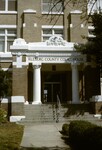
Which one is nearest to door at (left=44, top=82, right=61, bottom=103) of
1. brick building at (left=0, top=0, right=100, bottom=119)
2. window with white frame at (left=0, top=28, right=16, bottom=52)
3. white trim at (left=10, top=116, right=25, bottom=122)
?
brick building at (left=0, top=0, right=100, bottom=119)

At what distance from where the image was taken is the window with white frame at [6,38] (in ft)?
114

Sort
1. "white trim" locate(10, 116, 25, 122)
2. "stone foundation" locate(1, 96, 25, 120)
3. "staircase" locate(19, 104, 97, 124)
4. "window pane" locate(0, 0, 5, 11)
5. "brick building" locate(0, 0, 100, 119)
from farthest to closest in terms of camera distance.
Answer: "window pane" locate(0, 0, 5, 11)
"brick building" locate(0, 0, 100, 119)
"stone foundation" locate(1, 96, 25, 120)
"white trim" locate(10, 116, 25, 122)
"staircase" locate(19, 104, 97, 124)

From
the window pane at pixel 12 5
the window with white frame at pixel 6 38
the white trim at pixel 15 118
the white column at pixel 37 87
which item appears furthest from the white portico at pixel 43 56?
the window pane at pixel 12 5

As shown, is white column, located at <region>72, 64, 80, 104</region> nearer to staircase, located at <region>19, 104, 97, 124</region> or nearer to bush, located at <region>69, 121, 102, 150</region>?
staircase, located at <region>19, 104, 97, 124</region>

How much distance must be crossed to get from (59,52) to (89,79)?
3.39 metres

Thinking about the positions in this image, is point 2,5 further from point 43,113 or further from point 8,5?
point 43,113

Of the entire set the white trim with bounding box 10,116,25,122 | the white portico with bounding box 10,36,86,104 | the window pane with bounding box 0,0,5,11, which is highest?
the window pane with bounding box 0,0,5,11

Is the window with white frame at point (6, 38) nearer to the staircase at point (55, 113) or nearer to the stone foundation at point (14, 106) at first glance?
the stone foundation at point (14, 106)

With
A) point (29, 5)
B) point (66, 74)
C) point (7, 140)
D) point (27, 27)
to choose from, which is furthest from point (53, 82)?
point (7, 140)

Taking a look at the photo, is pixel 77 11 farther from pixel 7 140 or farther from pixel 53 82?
pixel 7 140

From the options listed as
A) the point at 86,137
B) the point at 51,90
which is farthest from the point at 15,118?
the point at 86,137

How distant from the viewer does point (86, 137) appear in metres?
10.8

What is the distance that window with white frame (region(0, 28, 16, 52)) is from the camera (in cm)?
3475

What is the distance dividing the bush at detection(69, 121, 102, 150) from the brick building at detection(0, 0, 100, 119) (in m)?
16.1
